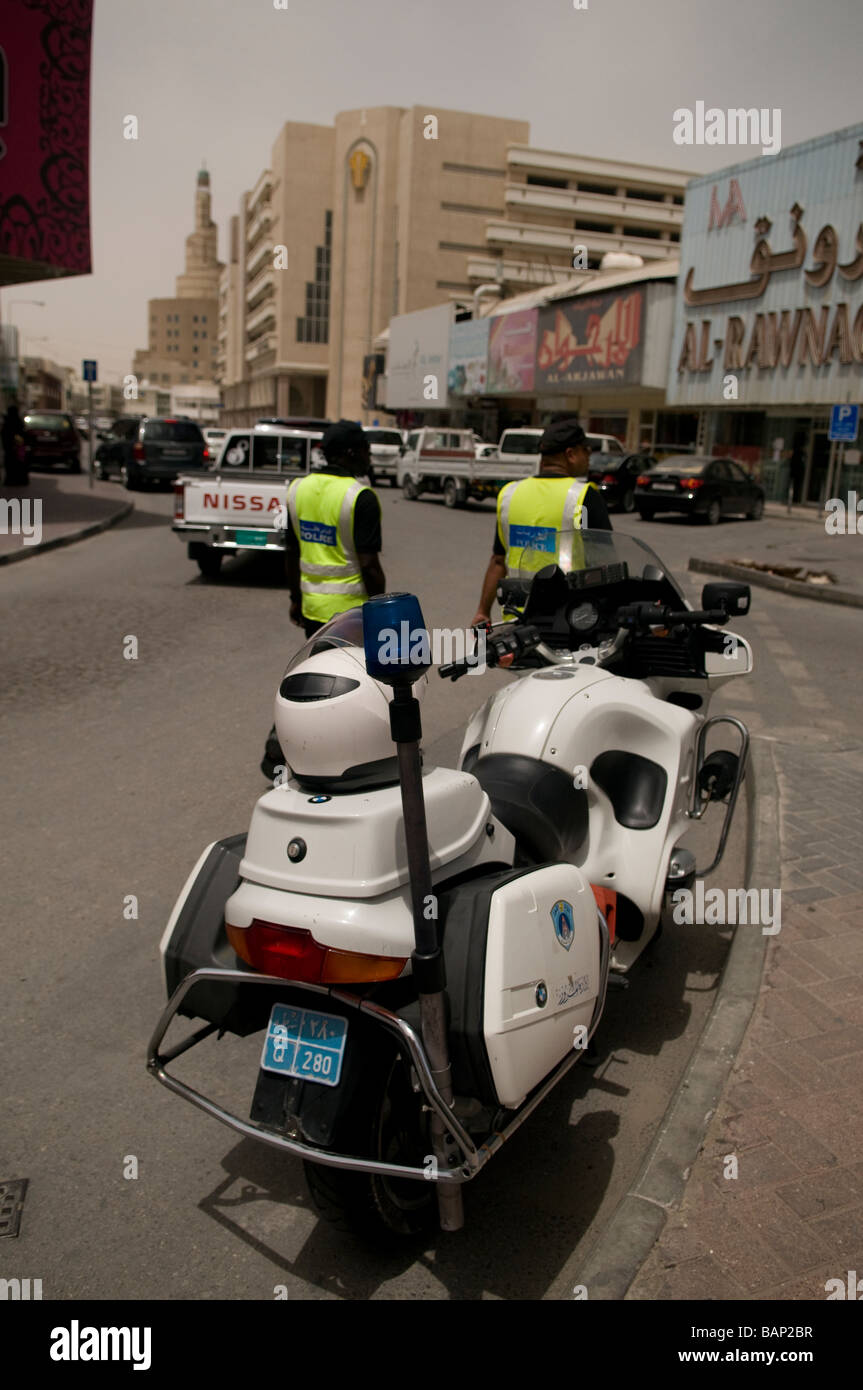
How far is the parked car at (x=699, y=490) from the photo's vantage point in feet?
78.6

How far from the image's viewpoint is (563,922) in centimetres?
248

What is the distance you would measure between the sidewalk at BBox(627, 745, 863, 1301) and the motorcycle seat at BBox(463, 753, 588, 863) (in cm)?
89

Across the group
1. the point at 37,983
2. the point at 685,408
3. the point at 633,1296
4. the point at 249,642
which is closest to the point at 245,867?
the point at 633,1296

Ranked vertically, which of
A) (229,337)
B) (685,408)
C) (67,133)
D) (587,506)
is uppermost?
(229,337)

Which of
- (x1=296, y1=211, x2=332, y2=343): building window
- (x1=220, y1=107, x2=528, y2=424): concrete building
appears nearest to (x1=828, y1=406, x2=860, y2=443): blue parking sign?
(x1=220, y1=107, x2=528, y2=424): concrete building

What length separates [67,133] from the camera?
21.2 m

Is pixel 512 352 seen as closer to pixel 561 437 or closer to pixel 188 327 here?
→ pixel 561 437

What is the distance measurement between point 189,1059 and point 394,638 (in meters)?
1.99

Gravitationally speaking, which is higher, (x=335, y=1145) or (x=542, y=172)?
(x=542, y=172)
